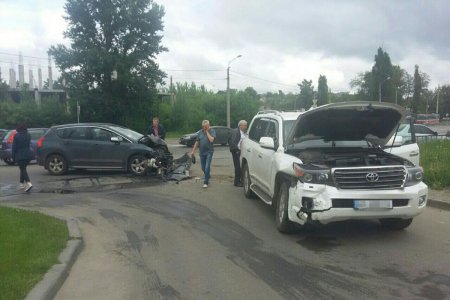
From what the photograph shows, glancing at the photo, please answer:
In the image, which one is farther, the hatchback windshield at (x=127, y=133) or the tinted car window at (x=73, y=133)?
the tinted car window at (x=73, y=133)

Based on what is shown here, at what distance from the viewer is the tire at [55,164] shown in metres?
15.3

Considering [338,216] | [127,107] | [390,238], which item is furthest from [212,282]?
[127,107]

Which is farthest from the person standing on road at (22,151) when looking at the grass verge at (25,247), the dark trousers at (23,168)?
the grass verge at (25,247)

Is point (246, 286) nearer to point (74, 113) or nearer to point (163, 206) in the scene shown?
point (163, 206)

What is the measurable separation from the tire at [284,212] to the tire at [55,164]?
9665 mm

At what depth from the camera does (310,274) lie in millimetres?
5559

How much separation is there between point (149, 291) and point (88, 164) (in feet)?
34.9

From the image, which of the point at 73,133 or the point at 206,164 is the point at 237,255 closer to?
the point at 206,164

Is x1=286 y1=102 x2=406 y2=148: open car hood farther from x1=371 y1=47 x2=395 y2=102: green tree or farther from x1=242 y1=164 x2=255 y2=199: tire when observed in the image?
x1=371 y1=47 x2=395 y2=102: green tree

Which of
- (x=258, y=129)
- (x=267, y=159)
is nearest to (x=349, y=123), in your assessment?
(x=267, y=159)

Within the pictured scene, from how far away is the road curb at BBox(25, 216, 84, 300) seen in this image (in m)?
4.76

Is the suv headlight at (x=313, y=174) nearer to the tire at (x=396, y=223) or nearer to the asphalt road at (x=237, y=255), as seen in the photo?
the asphalt road at (x=237, y=255)

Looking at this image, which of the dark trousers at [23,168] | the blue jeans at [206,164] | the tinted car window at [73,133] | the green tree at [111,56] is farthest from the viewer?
the green tree at [111,56]

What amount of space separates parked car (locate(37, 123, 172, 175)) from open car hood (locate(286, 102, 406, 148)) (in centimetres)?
727
